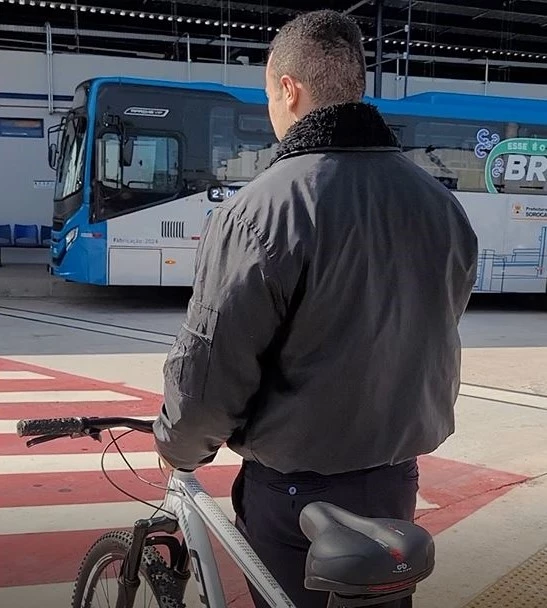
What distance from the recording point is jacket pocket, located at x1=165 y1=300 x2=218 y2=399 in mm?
1625

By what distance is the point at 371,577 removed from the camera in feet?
4.61

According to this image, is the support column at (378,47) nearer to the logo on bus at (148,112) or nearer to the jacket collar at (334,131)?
the logo on bus at (148,112)

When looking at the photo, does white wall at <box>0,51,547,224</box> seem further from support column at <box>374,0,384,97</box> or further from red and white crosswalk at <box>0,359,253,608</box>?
red and white crosswalk at <box>0,359,253,608</box>

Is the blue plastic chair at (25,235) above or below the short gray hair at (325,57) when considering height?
below

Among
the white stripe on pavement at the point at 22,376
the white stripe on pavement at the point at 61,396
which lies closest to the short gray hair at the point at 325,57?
the white stripe on pavement at the point at 61,396

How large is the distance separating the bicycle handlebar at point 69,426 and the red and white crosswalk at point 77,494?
40.2 inches

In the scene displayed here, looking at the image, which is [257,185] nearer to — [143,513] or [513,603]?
[513,603]

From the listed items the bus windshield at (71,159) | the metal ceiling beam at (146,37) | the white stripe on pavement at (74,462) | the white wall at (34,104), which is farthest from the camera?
the metal ceiling beam at (146,37)

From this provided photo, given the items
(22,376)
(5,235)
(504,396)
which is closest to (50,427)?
(22,376)

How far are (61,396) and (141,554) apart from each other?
4818 mm

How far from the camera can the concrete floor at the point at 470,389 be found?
3.82 meters

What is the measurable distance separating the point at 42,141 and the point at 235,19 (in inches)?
254

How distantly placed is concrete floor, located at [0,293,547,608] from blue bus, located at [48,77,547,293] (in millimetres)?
1081

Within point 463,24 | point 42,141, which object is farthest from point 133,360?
point 463,24
